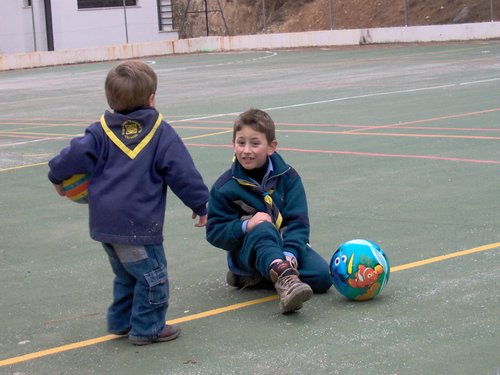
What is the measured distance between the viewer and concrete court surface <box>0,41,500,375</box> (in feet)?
18.6

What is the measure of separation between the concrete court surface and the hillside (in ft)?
97.8

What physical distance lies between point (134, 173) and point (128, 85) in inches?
18.3

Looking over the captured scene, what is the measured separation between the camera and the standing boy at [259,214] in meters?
6.59

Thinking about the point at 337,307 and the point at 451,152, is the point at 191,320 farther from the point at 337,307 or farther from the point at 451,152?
the point at 451,152

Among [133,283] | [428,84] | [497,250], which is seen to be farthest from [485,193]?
[428,84]

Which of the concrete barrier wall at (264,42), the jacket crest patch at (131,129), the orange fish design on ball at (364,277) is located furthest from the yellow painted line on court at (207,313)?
the concrete barrier wall at (264,42)

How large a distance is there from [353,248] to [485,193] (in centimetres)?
355

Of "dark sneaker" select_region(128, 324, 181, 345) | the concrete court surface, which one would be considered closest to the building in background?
the concrete court surface

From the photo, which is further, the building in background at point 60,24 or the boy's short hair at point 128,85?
the building in background at point 60,24

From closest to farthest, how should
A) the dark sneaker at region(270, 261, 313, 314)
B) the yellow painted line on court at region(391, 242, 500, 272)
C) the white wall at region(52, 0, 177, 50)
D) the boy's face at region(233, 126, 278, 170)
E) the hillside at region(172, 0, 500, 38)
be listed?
the dark sneaker at region(270, 261, 313, 314)
the boy's face at region(233, 126, 278, 170)
the yellow painted line on court at region(391, 242, 500, 272)
the hillside at region(172, 0, 500, 38)
the white wall at region(52, 0, 177, 50)

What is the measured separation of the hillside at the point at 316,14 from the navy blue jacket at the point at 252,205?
40.9 metres

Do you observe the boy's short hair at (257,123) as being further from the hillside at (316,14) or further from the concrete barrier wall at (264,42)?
the hillside at (316,14)

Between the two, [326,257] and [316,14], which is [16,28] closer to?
[316,14]

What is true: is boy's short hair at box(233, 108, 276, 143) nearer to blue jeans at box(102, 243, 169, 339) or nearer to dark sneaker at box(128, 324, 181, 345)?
blue jeans at box(102, 243, 169, 339)
